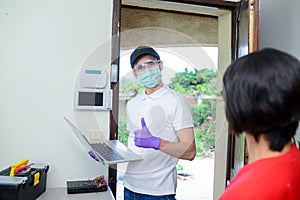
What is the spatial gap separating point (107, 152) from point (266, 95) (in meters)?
1.18

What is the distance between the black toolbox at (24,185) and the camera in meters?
1.33

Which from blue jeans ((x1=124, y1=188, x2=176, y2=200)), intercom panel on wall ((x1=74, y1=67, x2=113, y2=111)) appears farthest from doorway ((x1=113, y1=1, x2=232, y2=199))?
blue jeans ((x1=124, y1=188, x2=176, y2=200))

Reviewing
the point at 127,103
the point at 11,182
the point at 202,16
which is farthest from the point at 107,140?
the point at 202,16

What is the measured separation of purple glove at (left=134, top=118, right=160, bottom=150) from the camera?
1580 millimetres

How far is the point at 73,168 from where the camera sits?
1.95m

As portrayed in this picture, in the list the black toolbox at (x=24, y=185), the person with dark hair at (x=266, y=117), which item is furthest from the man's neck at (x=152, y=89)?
the person with dark hair at (x=266, y=117)

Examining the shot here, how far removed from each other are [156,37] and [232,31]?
1.02 metres

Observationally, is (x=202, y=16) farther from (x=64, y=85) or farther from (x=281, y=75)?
(x=281, y=75)

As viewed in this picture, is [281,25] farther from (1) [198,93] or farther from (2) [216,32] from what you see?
(2) [216,32]

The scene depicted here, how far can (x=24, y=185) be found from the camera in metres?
1.39

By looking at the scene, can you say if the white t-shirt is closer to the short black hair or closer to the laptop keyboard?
the laptop keyboard

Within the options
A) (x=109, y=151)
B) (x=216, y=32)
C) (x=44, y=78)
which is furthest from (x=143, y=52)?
(x=216, y=32)

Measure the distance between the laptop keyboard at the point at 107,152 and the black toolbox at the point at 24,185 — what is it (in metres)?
0.36

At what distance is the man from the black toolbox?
531mm
